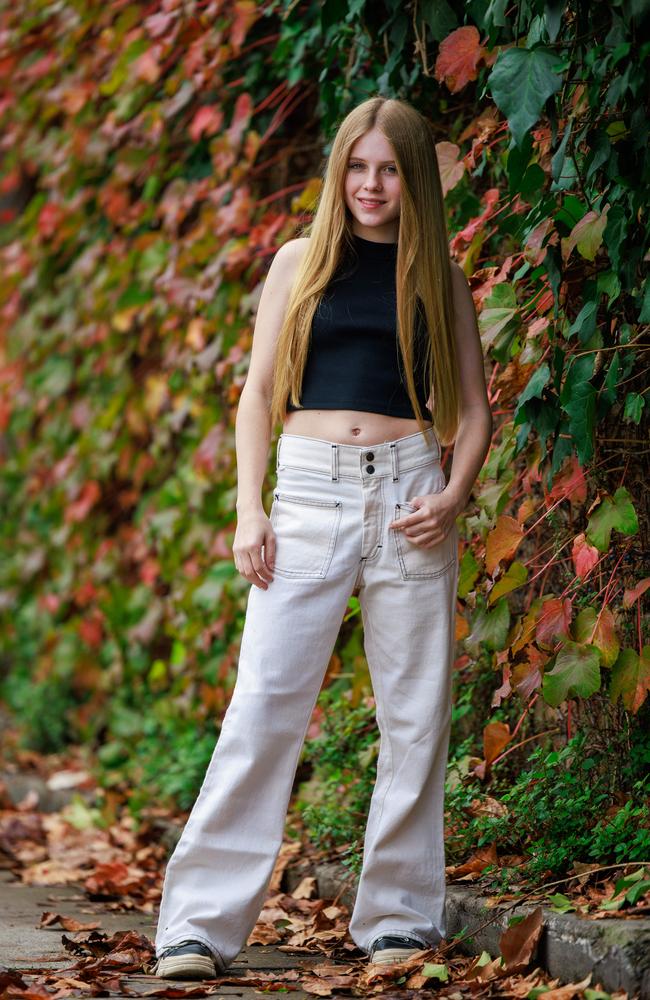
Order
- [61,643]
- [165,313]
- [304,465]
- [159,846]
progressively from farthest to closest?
[61,643] < [165,313] < [159,846] < [304,465]

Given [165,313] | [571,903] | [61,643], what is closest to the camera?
[571,903]

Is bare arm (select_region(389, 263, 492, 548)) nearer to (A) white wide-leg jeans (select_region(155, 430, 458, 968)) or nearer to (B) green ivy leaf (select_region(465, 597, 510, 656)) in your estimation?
(A) white wide-leg jeans (select_region(155, 430, 458, 968))

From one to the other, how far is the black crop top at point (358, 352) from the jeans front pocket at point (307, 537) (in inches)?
8.3

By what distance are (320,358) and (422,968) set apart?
4.15ft

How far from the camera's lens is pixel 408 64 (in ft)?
11.6

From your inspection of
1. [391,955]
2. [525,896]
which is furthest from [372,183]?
[391,955]

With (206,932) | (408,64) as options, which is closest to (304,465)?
(206,932)

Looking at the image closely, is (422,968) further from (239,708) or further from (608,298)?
(608,298)

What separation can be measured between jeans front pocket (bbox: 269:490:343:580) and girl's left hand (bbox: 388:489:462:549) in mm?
126

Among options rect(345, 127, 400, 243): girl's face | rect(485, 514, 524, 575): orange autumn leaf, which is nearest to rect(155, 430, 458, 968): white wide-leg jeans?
rect(485, 514, 524, 575): orange autumn leaf

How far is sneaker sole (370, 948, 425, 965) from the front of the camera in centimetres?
277

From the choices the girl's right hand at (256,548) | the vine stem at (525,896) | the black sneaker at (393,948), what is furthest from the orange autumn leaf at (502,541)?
the black sneaker at (393,948)

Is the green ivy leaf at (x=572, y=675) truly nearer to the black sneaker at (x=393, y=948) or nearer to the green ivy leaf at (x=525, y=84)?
the black sneaker at (x=393, y=948)

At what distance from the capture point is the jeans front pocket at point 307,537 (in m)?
2.74
